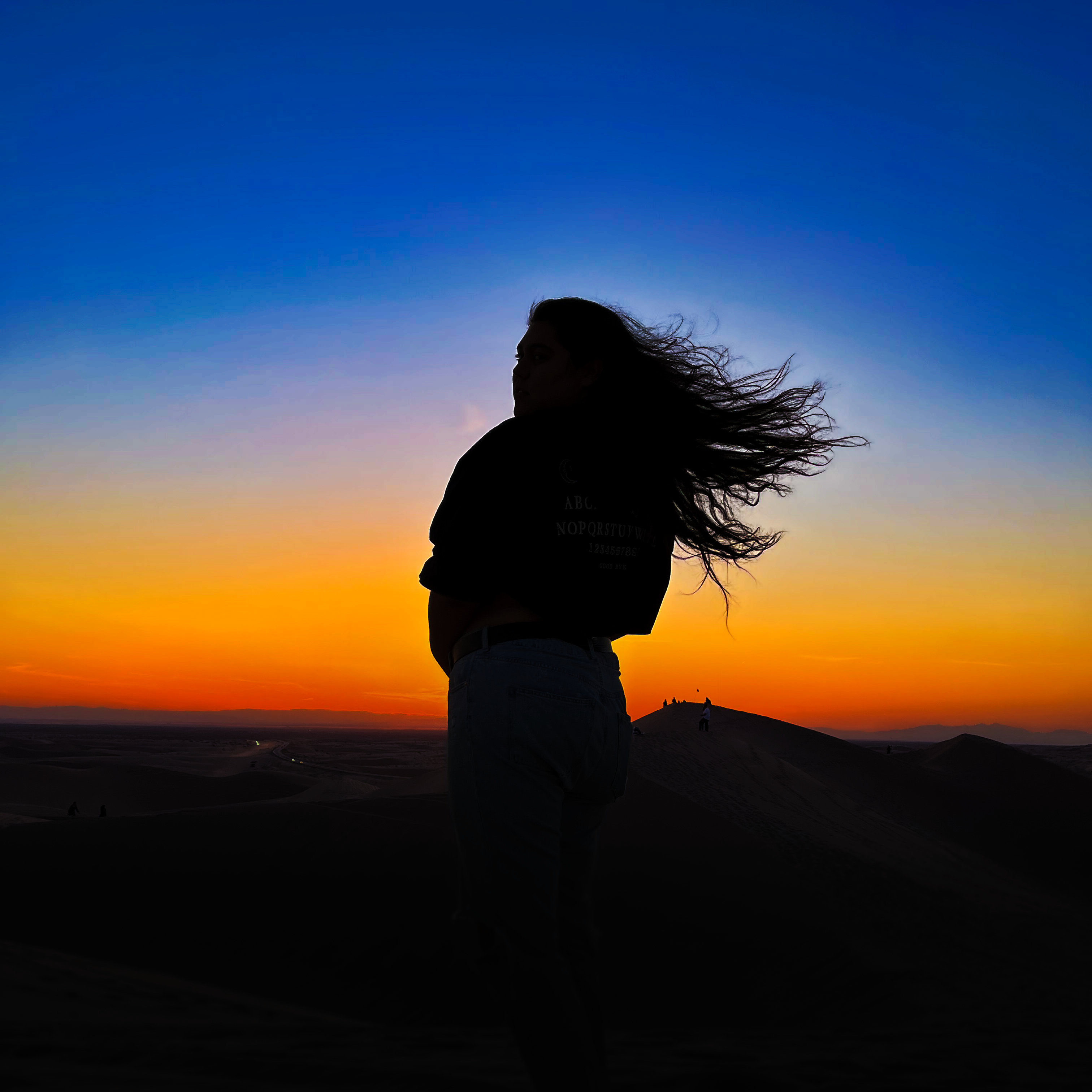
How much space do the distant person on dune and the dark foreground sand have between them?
5.02 feet

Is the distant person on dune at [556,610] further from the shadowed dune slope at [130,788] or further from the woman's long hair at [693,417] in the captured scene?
the shadowed dune slope at [130,788]

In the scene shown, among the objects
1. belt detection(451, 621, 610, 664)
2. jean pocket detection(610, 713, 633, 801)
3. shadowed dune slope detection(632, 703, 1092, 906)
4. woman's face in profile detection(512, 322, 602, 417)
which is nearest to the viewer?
belt detection(451, 621, 610, 664)

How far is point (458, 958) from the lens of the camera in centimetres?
530

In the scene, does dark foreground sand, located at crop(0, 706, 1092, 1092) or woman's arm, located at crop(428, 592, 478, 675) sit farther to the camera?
dark foreground sand, located at crop(0, 706, 1092, 1092)

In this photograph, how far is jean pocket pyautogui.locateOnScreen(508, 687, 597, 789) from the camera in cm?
181

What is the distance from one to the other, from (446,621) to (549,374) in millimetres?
818

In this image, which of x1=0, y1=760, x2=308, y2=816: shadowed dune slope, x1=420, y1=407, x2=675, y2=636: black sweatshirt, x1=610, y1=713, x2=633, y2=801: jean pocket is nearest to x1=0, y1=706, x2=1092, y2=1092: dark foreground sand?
x1=610, y1=713, x2=633, y2=801: jean pocket

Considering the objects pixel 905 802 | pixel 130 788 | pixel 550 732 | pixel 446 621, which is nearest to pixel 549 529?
pixel 446 621

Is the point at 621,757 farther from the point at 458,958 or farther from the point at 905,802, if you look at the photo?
the point at 905,802

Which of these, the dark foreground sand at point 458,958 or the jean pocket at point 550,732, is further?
the dark foreground sand at point 458,958

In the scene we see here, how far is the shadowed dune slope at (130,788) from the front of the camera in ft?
79.8

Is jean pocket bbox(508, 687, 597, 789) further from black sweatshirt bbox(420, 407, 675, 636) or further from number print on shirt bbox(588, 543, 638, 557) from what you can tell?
number print on shirt bbox(588, 543, 638, 557)

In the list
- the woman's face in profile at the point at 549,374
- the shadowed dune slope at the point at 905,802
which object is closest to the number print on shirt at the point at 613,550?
the woman's face in profile at the point at 549,374

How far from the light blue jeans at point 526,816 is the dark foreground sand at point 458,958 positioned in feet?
4.97
